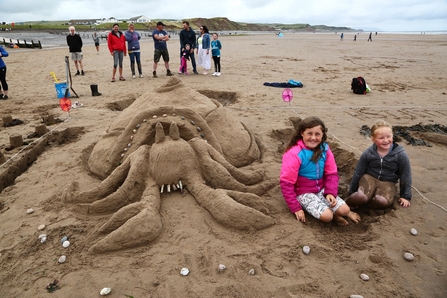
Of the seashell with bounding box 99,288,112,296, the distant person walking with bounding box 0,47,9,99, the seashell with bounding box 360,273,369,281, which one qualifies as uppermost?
the distant person walking with bounding box 0,47,9,99

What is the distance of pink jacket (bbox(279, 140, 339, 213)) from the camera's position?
120 inches

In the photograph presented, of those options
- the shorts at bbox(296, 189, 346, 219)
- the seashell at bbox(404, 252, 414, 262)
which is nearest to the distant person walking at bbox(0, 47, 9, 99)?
the shorts at bbox(296, 189, 346, 219)

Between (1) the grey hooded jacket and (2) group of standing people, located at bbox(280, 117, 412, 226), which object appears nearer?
(2) group of standing people, located at bbox(280, 117, 412, 226)

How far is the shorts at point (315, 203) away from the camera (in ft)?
9.74

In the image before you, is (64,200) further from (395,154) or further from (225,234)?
(395,154)

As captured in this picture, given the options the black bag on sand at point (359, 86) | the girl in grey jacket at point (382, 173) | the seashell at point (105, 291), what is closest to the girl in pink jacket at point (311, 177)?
the girl in grey jacket at point (382, 173)

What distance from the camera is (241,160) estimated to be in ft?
13.8

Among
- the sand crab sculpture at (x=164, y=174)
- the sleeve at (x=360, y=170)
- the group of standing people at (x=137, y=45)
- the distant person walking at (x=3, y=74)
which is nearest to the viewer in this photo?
the sand crab sculpture at (x=164, y=174)

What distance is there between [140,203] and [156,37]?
27.6ft

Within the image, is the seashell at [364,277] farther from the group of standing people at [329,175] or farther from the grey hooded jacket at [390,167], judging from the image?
the grey hooded jacket at [390,167]

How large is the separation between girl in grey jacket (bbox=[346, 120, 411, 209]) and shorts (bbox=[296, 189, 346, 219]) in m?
0.30

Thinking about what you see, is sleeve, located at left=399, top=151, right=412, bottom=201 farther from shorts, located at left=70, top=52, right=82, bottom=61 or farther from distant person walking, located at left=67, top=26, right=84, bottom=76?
shorts, located at left=70, top=52, right=82, bottom=61

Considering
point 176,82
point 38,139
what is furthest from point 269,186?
point 38,139

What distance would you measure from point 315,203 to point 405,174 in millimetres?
1060
